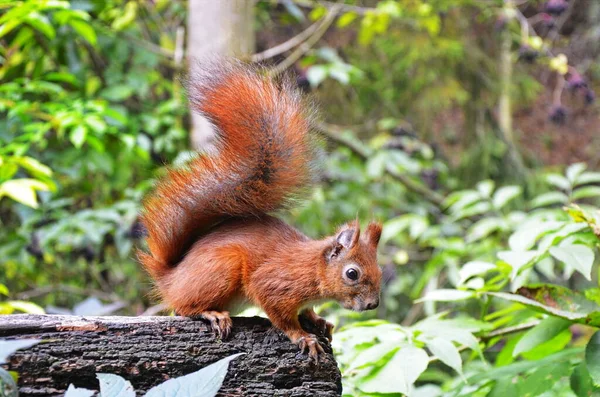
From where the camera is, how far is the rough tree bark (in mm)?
1110

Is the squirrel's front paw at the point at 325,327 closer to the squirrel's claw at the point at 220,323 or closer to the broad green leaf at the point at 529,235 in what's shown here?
the squirrel's claw at the point at 220,323

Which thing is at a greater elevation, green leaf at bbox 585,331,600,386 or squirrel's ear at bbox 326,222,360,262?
squirrel's ear at bbox 326,222,360,262

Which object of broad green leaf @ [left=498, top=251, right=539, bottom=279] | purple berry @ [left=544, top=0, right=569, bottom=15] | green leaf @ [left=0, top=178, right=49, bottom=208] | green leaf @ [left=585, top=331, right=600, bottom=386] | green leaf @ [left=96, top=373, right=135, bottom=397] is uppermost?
purple berry @ [left=544, top=0, right=569, bottom=15]

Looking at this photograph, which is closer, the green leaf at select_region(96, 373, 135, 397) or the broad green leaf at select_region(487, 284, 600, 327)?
the green leaf at select_region(96, 373, 135, 397)

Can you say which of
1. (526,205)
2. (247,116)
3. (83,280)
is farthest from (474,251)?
(83,280)

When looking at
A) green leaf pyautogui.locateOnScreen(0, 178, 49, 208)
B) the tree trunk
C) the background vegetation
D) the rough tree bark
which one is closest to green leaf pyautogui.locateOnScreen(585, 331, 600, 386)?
the background vegetation

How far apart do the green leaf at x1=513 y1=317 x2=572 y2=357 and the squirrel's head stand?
313 millimetres

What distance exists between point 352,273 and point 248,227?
25 centimetres

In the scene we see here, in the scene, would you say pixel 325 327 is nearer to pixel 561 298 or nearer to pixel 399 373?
pixel 399 373

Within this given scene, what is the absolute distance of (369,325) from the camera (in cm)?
159

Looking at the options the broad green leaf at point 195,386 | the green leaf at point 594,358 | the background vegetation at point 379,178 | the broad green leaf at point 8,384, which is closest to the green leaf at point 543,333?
the background vegetation at point 379,178

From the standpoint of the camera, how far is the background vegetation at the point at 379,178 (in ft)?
4.80

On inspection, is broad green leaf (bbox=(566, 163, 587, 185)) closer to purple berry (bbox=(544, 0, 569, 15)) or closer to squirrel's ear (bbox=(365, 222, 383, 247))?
squirrel's ear (bbox=(365, 222, 383, 247))

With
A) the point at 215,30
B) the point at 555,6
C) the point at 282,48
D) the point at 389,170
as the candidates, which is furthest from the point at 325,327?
the point at 555,6
